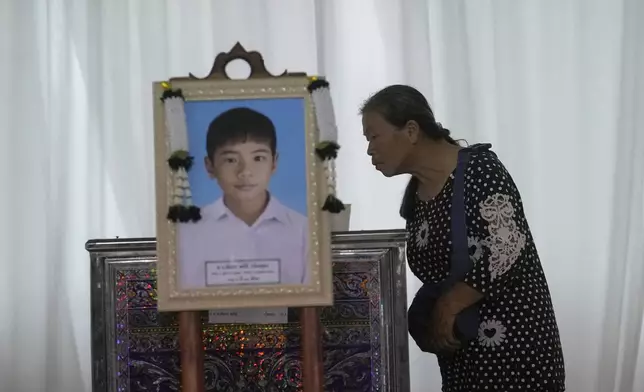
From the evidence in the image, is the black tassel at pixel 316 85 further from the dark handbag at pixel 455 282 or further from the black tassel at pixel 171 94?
the dark handbag at pixel 455 282

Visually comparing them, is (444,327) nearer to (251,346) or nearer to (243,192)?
(251,346)

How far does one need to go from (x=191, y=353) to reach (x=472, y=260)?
524 millimetres

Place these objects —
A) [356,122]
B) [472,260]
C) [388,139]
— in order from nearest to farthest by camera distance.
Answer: [472,260] → [388,139] → [356,122]

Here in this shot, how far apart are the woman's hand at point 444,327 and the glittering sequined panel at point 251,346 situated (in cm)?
18

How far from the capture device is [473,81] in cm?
188

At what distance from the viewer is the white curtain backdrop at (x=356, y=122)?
72.9 inches

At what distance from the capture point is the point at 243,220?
1051 millimetres

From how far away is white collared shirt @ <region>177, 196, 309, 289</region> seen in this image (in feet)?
3.43

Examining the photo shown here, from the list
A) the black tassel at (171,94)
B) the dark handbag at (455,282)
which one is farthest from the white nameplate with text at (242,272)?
the dark handbag at (455,282)

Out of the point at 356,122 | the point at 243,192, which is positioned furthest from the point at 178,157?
the point at 356,122

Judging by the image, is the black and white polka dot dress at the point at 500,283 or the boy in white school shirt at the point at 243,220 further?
the black and white polka dot dress at the point at 500,283

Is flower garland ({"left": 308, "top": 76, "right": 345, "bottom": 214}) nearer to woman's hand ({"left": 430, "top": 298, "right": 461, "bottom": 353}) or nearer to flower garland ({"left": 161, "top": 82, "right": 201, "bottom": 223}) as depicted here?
flower garland ({"left": 161, "top": 82, "right": 201, "bottom": 223})

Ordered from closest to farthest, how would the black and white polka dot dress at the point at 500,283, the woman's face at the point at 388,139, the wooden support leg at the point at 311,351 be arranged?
the wooden support leg at the point at 311,351 → the black and white polka dot dress at the point at 500,283 → the woman's face at the point at 388,139
